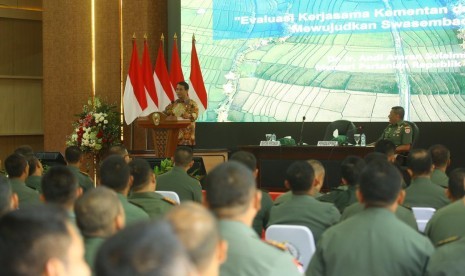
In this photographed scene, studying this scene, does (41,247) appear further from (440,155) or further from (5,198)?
(440,155)

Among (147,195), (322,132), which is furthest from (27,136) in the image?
(147,195)

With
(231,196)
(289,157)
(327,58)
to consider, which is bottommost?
(289,157)

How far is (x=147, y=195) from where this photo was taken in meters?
4.53

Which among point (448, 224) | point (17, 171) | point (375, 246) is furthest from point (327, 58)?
point (375, 246)

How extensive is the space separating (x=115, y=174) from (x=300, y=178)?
1.02 m

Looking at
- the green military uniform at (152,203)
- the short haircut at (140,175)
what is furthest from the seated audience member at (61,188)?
the short haircut at (140,175)

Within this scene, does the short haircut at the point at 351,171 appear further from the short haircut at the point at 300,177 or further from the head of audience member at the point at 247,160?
the short haircut at the point at 300,177

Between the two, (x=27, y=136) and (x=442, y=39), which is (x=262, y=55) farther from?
(x=27, y=136)

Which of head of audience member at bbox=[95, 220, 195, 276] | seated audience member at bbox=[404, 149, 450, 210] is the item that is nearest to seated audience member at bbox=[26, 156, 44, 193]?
seated audience member at bbox=[404, 149, 450, 210]

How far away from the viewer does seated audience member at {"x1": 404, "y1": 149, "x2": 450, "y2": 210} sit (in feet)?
16.6

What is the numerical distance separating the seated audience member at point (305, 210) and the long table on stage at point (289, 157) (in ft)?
16.5

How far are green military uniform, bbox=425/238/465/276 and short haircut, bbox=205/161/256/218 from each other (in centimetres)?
84

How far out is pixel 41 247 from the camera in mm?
1464

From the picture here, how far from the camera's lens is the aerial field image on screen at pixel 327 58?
10164mm
